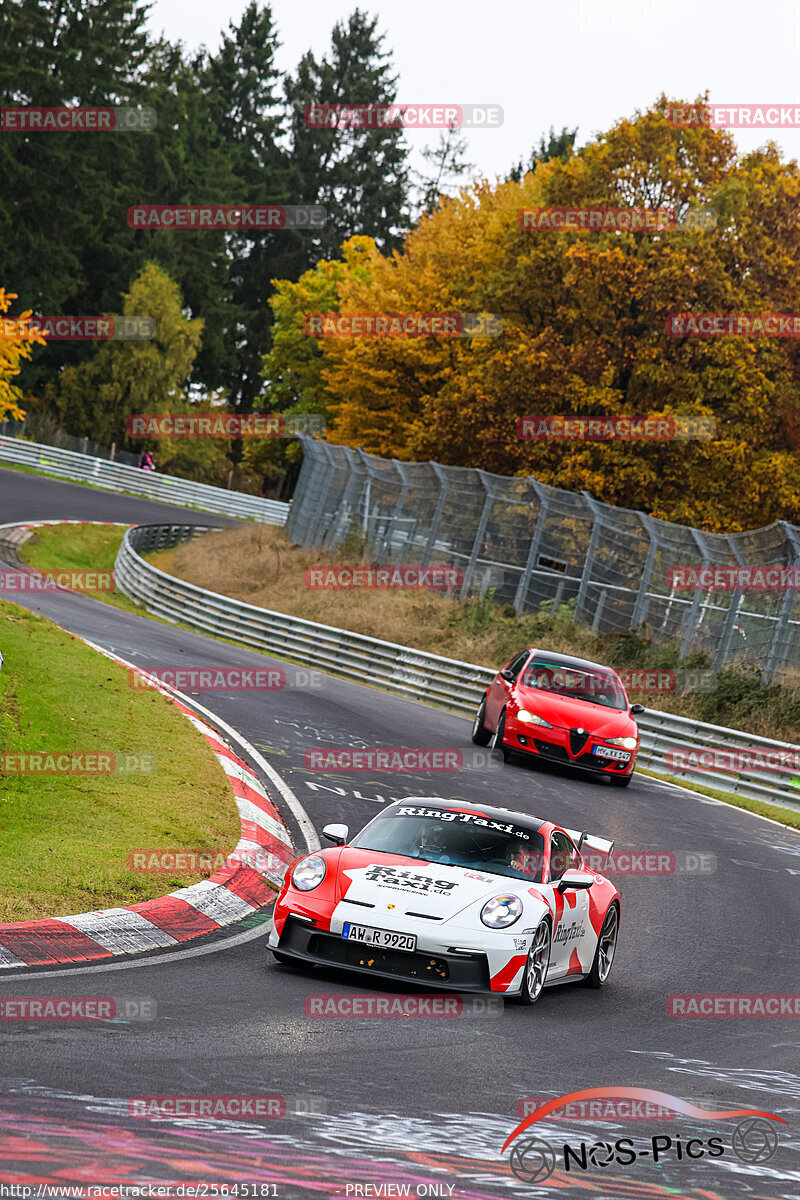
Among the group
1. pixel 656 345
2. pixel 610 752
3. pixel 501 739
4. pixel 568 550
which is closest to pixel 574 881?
pixel 610 752

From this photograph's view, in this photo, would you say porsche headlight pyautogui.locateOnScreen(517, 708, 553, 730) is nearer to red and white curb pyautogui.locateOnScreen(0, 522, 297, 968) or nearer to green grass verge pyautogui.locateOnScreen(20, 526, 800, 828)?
red and white curb pyautogui.locateOnScreen(0, 522, 297, 968)

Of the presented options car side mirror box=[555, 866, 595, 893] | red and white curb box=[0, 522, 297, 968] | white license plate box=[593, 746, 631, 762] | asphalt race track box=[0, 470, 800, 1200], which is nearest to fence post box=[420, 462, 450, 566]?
white license plate box=[593, 746, 631, 762]

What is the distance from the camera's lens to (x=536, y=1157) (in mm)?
4984

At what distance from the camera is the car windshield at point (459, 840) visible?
8.89 meters

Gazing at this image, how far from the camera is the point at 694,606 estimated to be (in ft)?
81.9

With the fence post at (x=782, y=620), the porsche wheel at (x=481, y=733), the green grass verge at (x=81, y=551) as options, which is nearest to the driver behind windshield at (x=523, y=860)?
the porsche wheel at (x=481, y=733)

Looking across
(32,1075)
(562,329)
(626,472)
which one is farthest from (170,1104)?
(562,329)

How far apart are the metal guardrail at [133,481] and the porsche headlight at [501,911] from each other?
46566mm

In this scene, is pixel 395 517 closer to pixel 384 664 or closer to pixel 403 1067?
pixel 384 664

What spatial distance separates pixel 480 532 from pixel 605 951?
70.0 feet

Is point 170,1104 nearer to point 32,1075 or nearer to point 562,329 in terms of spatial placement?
point 32,1075

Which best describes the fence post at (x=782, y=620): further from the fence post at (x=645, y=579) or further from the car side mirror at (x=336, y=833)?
the car side mirror at (x=336, y=833)

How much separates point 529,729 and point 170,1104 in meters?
13.2

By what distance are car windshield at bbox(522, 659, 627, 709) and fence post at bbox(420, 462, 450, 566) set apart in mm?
12956
